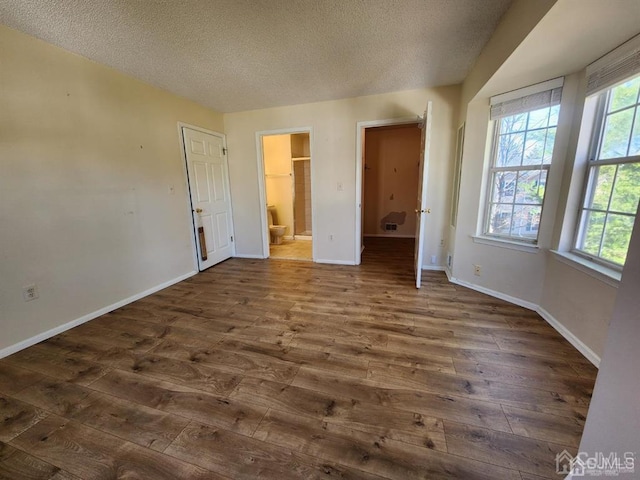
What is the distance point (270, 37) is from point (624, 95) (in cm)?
258

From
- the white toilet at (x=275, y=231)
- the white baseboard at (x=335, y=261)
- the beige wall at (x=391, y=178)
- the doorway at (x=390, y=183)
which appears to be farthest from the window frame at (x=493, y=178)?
the white toilet at (x=275, y=231)

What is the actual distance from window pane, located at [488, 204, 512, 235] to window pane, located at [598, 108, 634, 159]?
0.84 m

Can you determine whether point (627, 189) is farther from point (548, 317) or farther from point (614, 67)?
point (548, 317)

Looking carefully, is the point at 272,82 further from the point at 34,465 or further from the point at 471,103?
the point at 34,465

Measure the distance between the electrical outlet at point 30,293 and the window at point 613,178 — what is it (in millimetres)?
4364

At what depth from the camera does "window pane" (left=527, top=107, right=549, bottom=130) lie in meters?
2.26

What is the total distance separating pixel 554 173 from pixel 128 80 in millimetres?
4290

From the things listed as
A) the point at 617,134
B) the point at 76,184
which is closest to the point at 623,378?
the point at 617,134

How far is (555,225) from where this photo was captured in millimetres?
2227

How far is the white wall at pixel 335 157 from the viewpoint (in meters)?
3.32

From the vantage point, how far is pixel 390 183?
19.6ft

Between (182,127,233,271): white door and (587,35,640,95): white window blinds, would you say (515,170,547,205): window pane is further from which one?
(182,127,233,271): white door

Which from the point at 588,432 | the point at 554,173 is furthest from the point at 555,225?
the point at 588,432

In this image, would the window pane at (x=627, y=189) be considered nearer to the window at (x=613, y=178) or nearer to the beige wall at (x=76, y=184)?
the window at (x=613, y=178)
